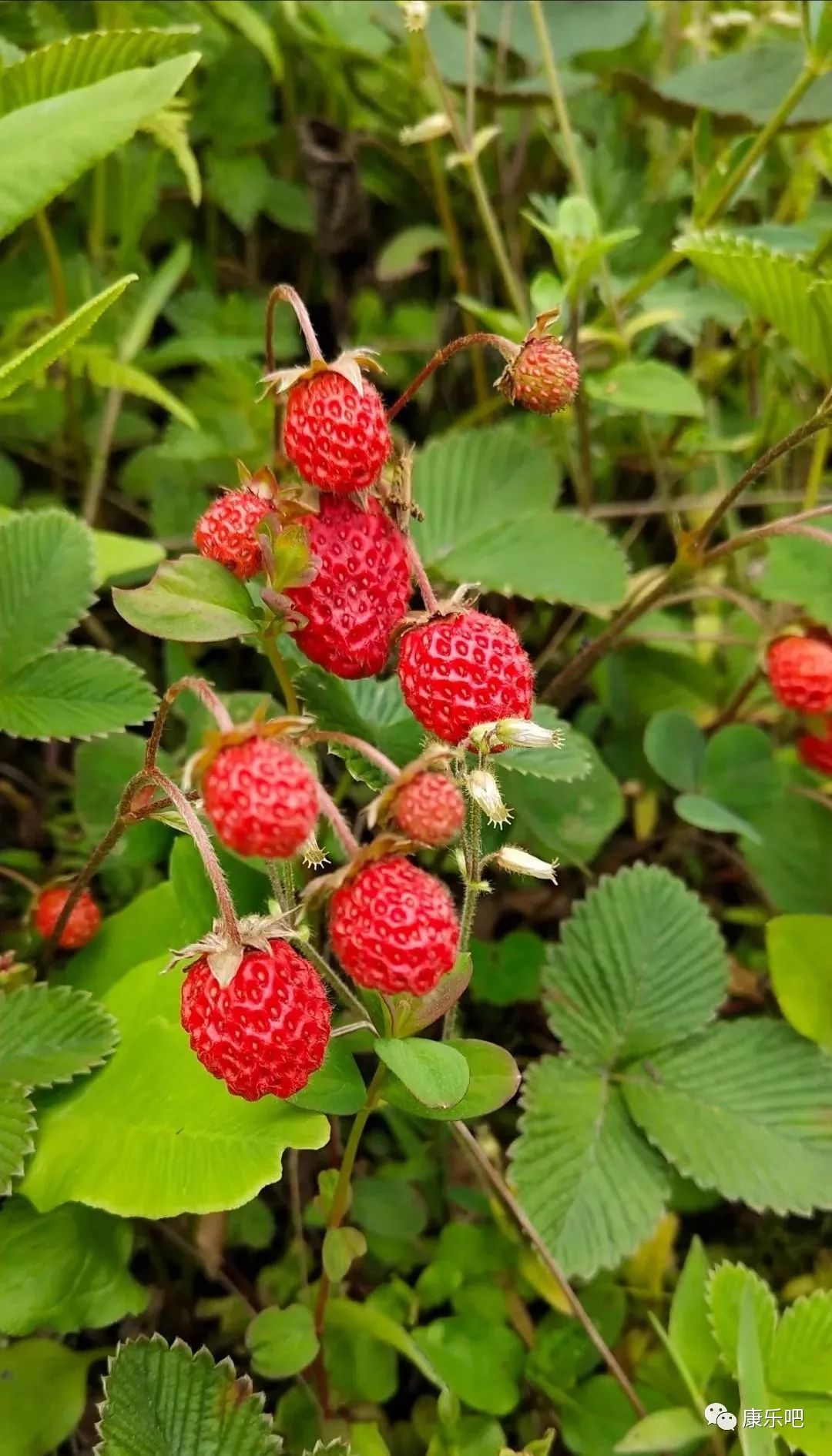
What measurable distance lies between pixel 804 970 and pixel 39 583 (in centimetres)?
89

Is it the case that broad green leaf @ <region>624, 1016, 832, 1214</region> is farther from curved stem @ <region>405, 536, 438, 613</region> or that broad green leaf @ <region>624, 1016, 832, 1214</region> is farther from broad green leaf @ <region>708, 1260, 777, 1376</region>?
curved stem @ <region>405, 536, 438, 613</region>

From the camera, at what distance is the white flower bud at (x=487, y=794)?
672 mm

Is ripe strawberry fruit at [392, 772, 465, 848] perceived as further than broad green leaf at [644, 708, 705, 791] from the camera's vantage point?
No

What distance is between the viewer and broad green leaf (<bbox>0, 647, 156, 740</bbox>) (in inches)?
38.2

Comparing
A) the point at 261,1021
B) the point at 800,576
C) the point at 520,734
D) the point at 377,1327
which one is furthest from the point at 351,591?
the point at 800,576

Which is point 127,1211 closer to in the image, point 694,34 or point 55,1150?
point 55,1150

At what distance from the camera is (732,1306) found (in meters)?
0.94

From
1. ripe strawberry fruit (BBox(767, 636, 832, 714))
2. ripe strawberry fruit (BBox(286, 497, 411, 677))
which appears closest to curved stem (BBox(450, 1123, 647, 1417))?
ripe strawberry fruit (BBox(286, 497, 411, 677))

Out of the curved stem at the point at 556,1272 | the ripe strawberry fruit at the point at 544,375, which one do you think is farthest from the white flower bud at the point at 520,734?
the curved stem at the point at 556,1272

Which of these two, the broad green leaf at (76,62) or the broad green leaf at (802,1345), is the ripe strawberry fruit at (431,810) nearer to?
the broad green leaf at (802,1345)

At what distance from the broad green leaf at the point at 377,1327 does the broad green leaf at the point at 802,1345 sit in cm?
30

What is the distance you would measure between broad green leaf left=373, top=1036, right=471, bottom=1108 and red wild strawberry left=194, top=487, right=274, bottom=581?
340mm

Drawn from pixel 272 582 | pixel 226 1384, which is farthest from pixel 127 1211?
pixel 272 582

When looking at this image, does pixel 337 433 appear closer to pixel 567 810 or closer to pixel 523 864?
pixel 523 864
